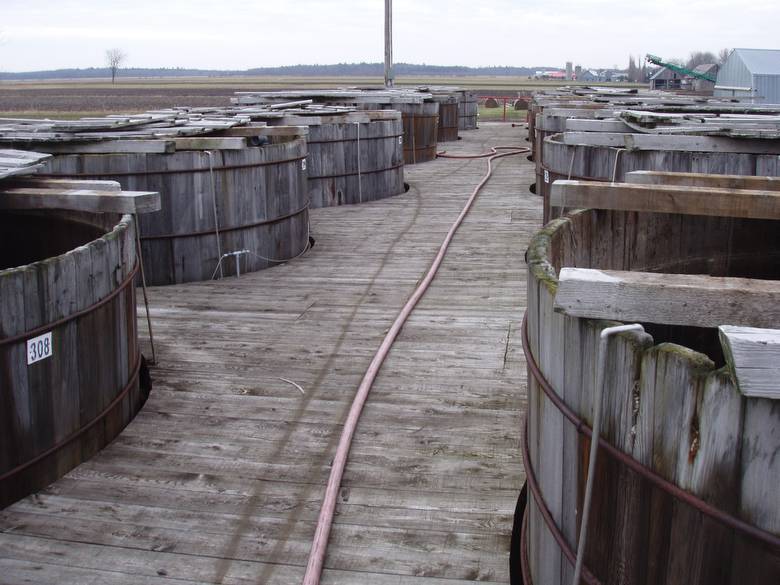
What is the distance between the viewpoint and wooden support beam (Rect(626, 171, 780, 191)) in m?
6.71

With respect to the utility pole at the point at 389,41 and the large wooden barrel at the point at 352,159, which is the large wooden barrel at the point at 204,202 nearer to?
the large wooden barrel at the point at 352,159

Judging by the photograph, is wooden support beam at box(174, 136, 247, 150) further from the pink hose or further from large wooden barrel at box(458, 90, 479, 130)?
large wooden barrel at box(458, 90, 479, 130)

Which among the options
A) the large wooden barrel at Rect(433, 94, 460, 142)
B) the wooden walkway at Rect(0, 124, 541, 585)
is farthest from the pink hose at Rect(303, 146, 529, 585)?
the large wooden barrel at Rect(433, 94, 460, 142)

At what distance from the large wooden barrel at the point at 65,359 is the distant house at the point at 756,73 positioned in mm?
45233

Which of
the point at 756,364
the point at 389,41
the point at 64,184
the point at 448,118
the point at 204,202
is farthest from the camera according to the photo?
the point at 448,118

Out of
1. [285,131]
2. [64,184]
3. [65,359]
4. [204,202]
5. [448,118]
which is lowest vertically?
[65,359]

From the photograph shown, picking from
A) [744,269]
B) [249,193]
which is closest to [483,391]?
[744,269]

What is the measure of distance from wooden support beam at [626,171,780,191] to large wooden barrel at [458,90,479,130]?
121 ft

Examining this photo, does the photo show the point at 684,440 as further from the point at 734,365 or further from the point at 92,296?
the point at 92,296

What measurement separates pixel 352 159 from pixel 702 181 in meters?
13.4

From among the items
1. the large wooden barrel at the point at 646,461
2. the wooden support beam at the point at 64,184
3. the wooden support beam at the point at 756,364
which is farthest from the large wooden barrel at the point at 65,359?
the wooden support beam at the point at 756,364

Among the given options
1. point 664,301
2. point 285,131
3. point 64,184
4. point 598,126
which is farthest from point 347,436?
point 285,131

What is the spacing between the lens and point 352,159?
64.4 feet

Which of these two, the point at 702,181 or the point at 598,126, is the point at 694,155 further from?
the point at 702,181
